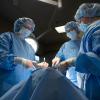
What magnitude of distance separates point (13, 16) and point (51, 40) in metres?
1.35

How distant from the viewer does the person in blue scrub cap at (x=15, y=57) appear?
279cm

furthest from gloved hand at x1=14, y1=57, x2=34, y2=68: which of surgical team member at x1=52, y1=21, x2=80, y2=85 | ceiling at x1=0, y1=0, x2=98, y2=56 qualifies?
ceiling at x1=0, y1=0, x2=98, y2=56

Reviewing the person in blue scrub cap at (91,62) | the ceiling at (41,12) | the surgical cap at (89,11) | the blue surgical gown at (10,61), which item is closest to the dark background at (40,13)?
the ceiling at (41,12)

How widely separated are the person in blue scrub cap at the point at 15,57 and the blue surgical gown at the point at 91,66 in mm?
611

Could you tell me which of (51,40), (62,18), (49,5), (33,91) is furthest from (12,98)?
(51,40)

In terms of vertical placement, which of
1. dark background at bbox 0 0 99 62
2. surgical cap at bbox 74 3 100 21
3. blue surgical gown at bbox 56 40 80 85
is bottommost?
blue surgical gown at bbox 56 40 80 85

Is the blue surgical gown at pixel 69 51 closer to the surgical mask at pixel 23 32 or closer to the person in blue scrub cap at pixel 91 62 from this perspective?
the surgical mask at pixel 23 32

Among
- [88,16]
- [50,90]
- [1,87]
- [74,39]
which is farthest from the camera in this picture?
[74,39]

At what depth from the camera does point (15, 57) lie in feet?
9.21

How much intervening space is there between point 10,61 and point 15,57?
61mm

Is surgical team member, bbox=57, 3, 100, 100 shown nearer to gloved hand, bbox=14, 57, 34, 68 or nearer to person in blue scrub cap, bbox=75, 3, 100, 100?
person in blue scrub cap, bbox=75, 3, 100, 100

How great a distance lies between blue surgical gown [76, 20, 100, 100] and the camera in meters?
2.02

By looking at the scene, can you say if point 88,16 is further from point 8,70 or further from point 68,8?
point 68,8

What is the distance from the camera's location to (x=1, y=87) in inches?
111
